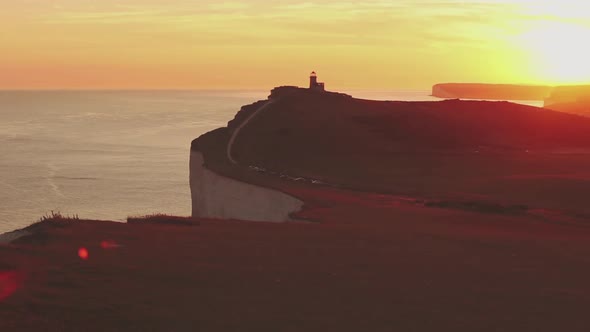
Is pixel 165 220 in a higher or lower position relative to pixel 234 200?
higher

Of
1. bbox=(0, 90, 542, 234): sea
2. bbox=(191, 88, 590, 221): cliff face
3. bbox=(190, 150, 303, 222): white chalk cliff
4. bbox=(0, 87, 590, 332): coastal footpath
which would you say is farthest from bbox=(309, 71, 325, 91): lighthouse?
bbox=(0, 87, 590, 332): coastal footpath

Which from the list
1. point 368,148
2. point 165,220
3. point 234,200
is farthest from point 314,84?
point 165,220

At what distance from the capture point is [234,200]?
41.9m

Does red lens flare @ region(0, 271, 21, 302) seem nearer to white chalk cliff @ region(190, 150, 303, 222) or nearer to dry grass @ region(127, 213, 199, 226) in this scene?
dry grass @ region(127, 213, 199, 226)

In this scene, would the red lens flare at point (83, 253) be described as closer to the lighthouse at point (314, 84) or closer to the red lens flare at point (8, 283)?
the red lens flare at point (8, 283)

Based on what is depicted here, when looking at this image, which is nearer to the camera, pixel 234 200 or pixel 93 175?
pixel 234 200

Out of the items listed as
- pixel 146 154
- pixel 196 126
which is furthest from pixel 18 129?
pixel 146 154

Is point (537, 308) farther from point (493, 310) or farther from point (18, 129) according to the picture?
point (18, 129)

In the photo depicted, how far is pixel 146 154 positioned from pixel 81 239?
116 m

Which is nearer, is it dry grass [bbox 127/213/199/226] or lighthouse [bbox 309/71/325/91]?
dry grass [bbox 127/213/199/226]

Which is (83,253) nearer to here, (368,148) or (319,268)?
(319,268)

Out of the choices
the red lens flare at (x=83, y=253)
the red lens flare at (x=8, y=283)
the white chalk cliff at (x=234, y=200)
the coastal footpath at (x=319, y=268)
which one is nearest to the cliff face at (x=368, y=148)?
the white chalk cliff at (x=234, y=200)

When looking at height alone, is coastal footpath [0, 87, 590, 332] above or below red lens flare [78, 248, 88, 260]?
below

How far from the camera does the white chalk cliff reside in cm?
3541
